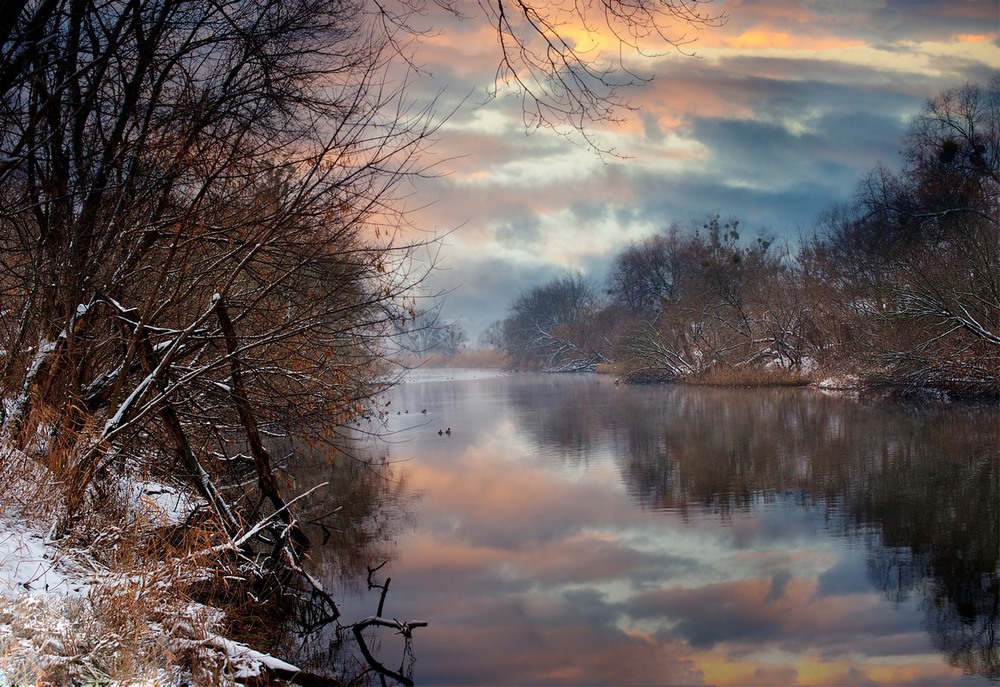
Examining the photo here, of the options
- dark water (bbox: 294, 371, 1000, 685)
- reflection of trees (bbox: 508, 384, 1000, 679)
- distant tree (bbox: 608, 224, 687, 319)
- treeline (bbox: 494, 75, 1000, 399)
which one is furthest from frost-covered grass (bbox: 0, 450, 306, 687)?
distant tree (bbox: 608, 224, 687, 319)

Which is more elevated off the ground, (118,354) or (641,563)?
(118,354)

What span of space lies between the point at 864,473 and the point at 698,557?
5763 mm

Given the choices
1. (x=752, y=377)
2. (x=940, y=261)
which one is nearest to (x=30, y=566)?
(x=940, y=261)

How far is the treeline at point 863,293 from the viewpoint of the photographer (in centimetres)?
2306

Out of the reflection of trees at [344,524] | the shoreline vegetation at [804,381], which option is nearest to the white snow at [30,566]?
the reflection of trees at [344,524]

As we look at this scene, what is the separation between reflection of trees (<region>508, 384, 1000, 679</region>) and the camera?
8.71 meters

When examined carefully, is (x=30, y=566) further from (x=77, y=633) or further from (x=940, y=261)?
(x=940, y=261)

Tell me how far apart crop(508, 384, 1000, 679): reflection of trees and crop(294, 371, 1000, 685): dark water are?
45mm

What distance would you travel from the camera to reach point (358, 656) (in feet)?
23.5

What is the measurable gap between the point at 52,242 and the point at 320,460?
460 inches

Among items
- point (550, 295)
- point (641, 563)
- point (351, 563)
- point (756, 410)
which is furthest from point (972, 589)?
point (550, 295)

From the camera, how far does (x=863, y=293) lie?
2789 cm

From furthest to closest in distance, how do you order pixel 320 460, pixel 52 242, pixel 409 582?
pixel 320 460 → pixel 409 582 → pixel 52 242

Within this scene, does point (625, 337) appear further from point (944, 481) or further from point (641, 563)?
point (641, 563)
